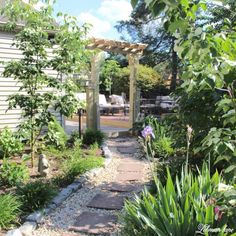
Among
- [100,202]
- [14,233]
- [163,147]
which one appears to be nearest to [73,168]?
[100,202]

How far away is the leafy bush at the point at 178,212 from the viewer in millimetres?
2371

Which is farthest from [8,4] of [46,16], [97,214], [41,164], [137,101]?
[137,101]

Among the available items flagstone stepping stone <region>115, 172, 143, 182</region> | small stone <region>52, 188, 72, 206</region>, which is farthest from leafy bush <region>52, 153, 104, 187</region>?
flagstone stepping stone <region>115, 172, 143, 182</region>

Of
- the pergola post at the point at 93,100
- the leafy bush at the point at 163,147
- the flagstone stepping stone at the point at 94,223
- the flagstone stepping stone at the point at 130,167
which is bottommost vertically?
the flagstone stepping stone at the point at 94,223

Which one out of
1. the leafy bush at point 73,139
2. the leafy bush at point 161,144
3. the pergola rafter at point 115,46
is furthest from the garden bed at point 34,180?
the pergola rafter at point 115,46

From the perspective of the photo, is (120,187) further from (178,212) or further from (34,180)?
(178,212)

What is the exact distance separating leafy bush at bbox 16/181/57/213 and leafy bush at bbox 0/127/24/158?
232 cm

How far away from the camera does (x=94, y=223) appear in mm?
3771

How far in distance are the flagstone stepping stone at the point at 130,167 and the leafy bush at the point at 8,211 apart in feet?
8.73

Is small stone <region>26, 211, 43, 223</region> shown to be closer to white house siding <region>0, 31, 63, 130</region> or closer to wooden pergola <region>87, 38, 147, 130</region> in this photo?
white house siding <region>0, 31, 63, 130</region>

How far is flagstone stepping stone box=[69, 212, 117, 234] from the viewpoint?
11.8 feet

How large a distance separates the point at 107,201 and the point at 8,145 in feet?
9.18

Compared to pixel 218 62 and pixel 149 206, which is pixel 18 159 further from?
pixel 218 62

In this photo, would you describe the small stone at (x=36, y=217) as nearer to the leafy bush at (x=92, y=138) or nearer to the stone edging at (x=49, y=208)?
the stone edging at (x=49, y=208)
